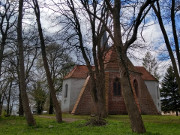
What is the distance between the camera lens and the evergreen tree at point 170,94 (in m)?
31.9

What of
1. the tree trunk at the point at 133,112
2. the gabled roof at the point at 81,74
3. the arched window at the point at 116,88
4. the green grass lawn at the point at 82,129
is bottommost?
the green grass lawn at the point at 82,129

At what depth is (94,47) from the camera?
1427cm

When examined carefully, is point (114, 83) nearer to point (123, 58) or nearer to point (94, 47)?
point (94, 47)

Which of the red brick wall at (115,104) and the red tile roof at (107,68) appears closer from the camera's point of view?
the red brick wall at (115,104)

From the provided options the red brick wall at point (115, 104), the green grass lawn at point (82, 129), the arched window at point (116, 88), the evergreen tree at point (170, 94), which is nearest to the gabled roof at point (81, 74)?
the evergreen tree at point (170, 94)

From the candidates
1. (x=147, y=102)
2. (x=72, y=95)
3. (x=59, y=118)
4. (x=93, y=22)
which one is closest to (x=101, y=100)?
(x=59, y=118)

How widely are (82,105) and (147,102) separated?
7.99 m

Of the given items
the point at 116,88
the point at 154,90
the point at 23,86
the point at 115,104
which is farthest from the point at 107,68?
the point at 154,90

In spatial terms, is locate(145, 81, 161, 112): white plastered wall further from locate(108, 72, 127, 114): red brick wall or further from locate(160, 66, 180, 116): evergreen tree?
locate(108, 72, 127, 114): red brick wall

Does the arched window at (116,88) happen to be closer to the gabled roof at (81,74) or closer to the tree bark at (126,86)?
the gabled roof at (81,74)

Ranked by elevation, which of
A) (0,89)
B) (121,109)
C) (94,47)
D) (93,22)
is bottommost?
(121,109)

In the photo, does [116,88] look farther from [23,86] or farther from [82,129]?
[82,129]

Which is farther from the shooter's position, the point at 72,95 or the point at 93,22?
the point at 72,95

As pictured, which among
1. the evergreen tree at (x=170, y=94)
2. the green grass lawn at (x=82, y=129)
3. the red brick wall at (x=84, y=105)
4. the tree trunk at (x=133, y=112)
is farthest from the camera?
the evergreen tree at (x=170, y=94)
